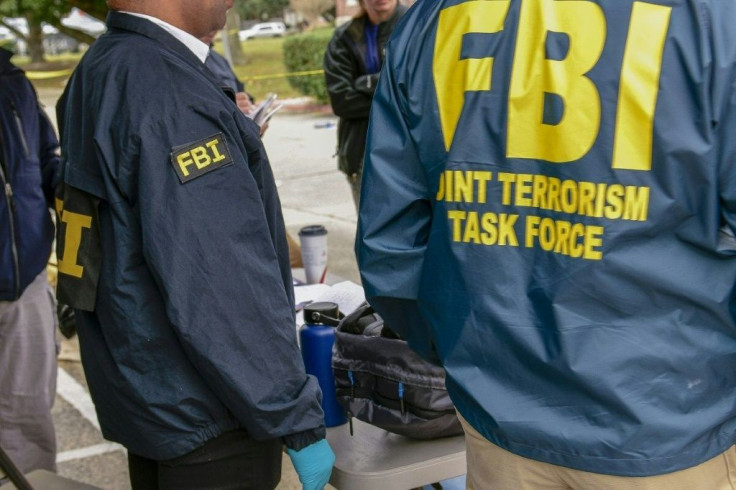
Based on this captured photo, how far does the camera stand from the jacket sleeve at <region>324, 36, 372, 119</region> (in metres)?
5.07

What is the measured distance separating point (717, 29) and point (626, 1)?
0.14 m

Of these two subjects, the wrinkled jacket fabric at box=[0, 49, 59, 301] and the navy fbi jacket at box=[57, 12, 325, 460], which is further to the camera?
the wrinkled jacket fabric at box=[0, 49, 59, 301]

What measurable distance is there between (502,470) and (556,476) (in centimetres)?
11

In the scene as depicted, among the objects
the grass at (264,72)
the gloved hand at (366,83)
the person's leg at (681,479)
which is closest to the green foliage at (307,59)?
the grass at (264,72)

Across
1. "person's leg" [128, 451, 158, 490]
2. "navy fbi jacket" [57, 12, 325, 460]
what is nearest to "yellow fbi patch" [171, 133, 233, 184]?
"navy fbi jacket" [57, 12, 325, 460]

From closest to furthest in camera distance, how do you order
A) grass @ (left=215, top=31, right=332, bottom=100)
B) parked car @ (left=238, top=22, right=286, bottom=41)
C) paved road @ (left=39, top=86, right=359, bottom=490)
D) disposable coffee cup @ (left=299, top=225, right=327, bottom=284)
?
1. disposable coffee cup @ (left=299, top=225, right=327, bottom=284)
2. paved road @ (left=39, top=86, right=359, bottom=490)
3. grass @ (left=215, top=31, right=332, bottom=100)
4. parked car @ (left=238, top=22, right=286, bottom=41)

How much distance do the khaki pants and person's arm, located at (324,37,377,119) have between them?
3.61 m

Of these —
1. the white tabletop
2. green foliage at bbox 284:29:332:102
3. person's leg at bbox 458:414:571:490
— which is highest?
person's leg at bbox 458:414:571:490

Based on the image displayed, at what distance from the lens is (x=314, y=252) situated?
316cm

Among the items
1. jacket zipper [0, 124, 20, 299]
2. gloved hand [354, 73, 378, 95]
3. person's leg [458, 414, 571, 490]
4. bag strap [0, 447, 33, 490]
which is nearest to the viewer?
person's leg [458, 414, 571, 490]

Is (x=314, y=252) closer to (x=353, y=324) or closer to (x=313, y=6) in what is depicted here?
(x=353, y=324)

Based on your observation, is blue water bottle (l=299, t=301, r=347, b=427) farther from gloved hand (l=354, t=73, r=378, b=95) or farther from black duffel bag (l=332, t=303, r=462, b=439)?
gloved hand (l=354, t=73, r=378, b=95)

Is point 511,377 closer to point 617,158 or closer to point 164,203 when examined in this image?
point 617,158

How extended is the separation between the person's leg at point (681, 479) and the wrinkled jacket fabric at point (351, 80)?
3.80 m
